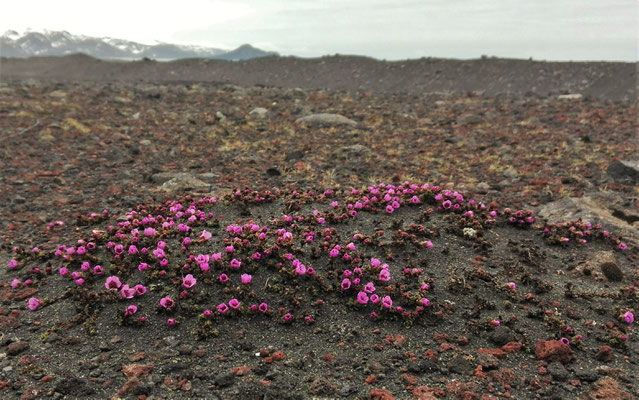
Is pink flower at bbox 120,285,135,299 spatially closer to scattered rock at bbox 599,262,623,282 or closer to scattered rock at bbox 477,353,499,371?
scattered rock at bbox 477,353,499,371

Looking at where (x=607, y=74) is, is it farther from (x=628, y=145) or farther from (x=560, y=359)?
(x=560, y=359)

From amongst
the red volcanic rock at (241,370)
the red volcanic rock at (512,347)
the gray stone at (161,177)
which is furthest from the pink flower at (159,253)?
the gray stone at (161,177)

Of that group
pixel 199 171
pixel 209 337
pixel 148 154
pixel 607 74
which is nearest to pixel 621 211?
pixel 209 337

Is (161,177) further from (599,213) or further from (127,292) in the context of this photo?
(599,213)

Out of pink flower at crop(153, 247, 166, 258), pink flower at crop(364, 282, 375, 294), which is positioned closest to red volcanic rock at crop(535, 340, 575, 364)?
pink flower at crop(364, 282, 375, 294)

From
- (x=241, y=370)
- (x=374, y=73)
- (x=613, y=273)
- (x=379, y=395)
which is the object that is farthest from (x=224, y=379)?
(x=374, y=73)

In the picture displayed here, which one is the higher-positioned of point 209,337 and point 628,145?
point 628,145
